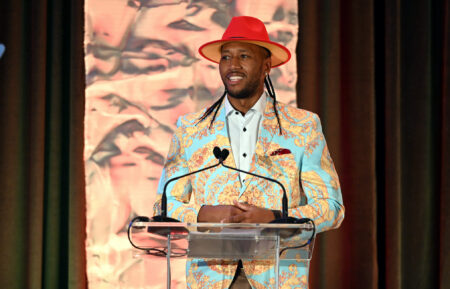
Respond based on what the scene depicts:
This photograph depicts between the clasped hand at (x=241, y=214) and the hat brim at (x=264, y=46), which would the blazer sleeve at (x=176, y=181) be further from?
the hat brim at (x=264, y=46)

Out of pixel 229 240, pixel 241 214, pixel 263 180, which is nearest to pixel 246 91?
pixel 263 180

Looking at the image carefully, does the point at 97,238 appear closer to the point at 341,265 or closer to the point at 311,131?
the point at 341,265

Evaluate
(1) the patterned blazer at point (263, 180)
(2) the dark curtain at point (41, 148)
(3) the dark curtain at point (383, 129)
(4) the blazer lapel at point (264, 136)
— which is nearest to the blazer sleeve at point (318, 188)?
(1) the patterned blazer at point (263, 180)

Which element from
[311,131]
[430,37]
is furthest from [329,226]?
[430,37]

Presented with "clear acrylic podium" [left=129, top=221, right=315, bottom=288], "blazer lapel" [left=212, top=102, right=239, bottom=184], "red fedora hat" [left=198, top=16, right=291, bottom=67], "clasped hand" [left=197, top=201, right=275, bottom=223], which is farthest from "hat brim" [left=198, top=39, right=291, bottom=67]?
"clear acrylic podium" [left=129, top=221, right=315, bottom=288]

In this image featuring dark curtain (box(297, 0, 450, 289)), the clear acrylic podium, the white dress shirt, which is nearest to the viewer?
the clear acrylic podium

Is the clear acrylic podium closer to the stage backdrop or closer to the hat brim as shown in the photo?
the hat brim

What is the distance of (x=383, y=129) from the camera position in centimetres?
401

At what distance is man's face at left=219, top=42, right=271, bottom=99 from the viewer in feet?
8.11

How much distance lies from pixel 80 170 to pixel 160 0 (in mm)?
1172

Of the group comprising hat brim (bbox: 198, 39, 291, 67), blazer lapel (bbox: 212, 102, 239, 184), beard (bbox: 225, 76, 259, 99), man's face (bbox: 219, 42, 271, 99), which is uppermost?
hat brim (bbox: 198, 39, 291, 67)

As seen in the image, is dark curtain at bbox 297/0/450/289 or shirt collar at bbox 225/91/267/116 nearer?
shirt collar at bbox 225/91/267/116

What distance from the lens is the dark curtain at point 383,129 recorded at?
12.5ft

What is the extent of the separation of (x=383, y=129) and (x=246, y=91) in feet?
5.94
